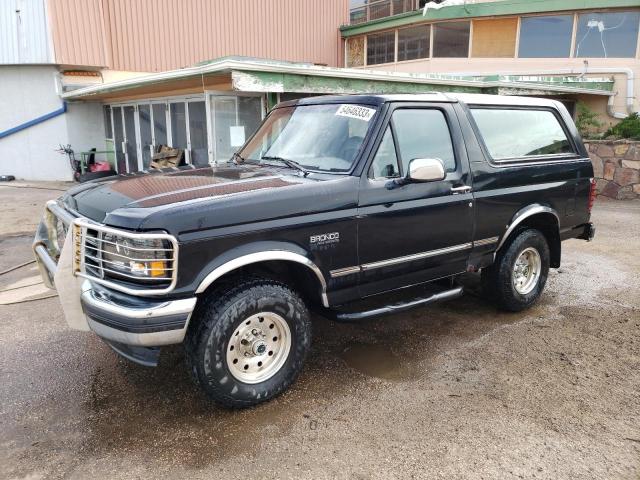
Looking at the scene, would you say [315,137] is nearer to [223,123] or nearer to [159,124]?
[223,123]

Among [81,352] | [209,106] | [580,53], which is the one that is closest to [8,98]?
[209,106]

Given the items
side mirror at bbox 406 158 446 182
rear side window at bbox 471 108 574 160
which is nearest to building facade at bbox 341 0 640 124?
rear side window at bbox 471 108 574 160

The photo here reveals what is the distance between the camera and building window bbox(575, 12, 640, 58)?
19.5 meters

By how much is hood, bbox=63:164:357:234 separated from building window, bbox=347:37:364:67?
22.4 m

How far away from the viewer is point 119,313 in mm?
2971

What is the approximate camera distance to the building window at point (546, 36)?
20.1m

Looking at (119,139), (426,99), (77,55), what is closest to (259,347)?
(426,99)

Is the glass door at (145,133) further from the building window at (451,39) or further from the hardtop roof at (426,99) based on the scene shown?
the building window at (451,39)

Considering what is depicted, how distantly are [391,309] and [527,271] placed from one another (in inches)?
81.5

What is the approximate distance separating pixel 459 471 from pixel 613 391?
157 centimetres

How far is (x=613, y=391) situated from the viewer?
3.66 metres

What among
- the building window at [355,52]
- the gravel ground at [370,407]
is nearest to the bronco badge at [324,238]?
the gravel ground at [370,407]

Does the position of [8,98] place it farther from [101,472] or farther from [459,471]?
[459,471]

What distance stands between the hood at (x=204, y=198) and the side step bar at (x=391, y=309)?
82 cm
